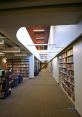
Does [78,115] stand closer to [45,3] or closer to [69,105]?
[69,105]

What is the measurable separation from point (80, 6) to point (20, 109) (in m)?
4.02

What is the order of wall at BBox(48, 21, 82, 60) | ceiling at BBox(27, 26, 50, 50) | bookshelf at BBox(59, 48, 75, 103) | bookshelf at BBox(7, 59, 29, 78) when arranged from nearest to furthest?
wall at BBox(48, 21, 82, 60) → bookshelf at BBox(59, 48, 75, 103) → ceiling at BBox(27, 26, 50, 50) → bookshelf at BBox(7, 59, 29, 78)

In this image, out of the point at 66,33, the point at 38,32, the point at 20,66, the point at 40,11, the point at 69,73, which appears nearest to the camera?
the point at 40,11

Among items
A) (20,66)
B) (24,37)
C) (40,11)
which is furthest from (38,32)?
(40,11)

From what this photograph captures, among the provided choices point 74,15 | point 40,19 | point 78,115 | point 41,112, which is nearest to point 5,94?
point 41,112

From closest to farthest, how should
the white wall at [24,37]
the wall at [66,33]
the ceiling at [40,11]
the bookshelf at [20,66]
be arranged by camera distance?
the ceiling at [40,11] < the wall at [66,33] < the white wall at [24,37] < the bookshelf at [20,66]

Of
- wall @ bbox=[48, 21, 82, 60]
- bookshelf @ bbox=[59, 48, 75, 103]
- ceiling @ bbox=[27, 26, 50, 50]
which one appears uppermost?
ceiling @ bbox=[27, 26, 50, 50]

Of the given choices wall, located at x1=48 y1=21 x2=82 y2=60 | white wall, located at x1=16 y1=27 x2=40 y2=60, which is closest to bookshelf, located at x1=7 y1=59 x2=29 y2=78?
white wall, located at x1=16 y1=27 x2=40 y2=60

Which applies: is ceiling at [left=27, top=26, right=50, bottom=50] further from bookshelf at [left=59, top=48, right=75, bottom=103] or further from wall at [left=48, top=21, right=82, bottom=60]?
bookshelf at [left=59, top=48, right=75, bottom=103]

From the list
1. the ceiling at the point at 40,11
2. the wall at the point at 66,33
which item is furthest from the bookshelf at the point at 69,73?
the ceiling at the point at 40,11

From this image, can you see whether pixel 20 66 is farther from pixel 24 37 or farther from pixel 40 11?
pixel 40 11

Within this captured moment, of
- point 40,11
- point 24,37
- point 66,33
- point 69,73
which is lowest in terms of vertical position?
point 69,73

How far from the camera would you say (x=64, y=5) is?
139 inches

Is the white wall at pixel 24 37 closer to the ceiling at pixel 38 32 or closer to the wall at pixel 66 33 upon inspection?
the ceiling at pixel 38 32
